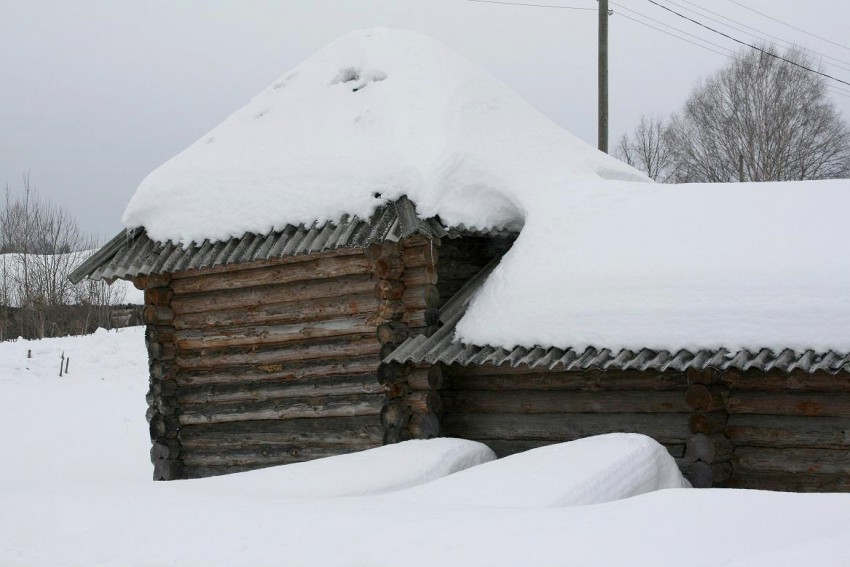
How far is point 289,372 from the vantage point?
31.0 ft

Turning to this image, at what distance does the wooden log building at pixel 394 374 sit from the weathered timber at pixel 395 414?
12 millimetres

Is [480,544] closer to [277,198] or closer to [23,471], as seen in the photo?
[277,198]

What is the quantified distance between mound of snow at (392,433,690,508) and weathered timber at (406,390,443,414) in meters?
1.92

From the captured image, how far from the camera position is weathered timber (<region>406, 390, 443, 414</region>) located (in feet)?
27.7

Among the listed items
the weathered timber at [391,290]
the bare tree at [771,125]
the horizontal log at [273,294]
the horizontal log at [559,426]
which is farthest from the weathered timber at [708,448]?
the bare tree at [771,125]

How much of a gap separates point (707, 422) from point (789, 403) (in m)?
0.60

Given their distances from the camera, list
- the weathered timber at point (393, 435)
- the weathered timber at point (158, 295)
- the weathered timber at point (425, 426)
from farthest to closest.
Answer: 1. the weathered timber at point (158, 295)
2. the weathered timber at point (393, 435)
3. the weathered timber at point (425, 426)

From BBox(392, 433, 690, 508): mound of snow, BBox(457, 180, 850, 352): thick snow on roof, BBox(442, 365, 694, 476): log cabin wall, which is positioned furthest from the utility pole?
BBox(392, 433, 690, 508): mound of snow

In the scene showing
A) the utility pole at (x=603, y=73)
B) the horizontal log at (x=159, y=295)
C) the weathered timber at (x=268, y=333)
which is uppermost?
the utility pole at (x=603, y=73)

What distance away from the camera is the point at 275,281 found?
9398 millimetres

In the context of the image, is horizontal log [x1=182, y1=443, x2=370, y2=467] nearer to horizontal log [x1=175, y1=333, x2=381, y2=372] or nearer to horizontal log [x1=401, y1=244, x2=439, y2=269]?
horizontal log [x1=175, y1=333, x2=381, y2=372]

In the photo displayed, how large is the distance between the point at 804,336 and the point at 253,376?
17.2ft

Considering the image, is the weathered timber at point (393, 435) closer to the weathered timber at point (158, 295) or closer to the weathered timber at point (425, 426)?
the weathered timber at point (425, 426)

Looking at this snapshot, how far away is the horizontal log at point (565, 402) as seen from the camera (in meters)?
7.72
